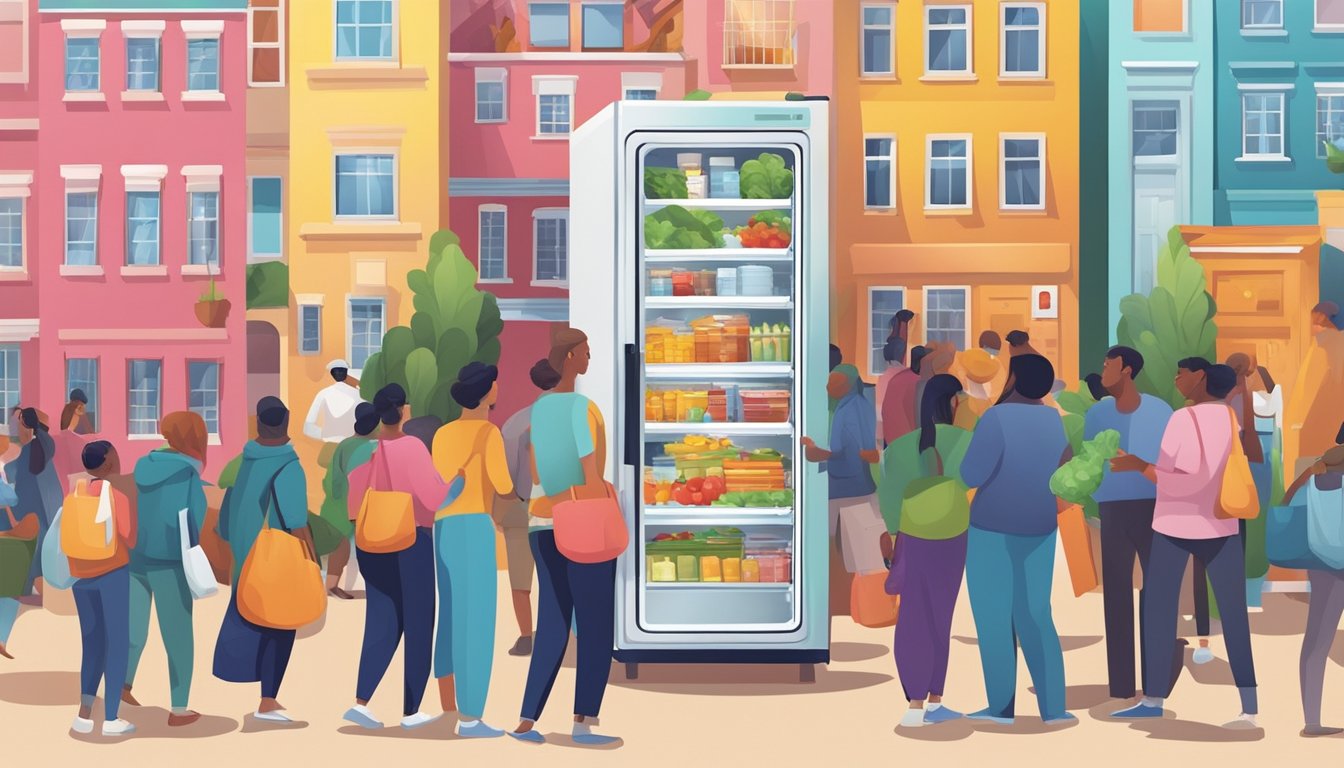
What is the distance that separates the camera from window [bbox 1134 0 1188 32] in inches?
1060

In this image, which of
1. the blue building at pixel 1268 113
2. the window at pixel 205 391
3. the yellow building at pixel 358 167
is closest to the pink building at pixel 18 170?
the window at pixel 205 391

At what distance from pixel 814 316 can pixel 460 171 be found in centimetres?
1746

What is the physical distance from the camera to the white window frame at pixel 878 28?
26688 millimetres

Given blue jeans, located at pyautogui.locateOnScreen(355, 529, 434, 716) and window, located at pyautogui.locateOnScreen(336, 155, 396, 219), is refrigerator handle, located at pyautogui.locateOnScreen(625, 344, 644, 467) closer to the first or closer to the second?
blue jeans, located at pyautogui.locateOnScreen(355, 529, 434, 716)

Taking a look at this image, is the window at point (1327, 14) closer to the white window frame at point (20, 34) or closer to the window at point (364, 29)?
the window at point (364, 29)

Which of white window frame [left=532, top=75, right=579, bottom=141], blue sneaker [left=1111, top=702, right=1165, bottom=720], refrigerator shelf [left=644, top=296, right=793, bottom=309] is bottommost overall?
blue sneaker [left=1111, top=702, right=1165, bottom=720]

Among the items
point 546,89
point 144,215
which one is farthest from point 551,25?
point 144,215

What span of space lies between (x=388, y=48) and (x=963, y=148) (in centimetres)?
828

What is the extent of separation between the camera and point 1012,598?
32.0ft

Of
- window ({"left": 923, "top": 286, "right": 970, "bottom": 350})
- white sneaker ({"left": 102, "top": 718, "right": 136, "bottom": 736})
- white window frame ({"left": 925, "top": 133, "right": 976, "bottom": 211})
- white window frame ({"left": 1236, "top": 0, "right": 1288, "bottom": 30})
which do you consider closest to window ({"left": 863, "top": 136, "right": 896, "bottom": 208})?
white window frame ({"left": 925, "top": 133, "right": 976, "bottom": 211})

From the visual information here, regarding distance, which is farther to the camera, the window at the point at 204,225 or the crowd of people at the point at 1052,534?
the window at the point at 204,225

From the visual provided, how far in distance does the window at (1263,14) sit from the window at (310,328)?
1411cm

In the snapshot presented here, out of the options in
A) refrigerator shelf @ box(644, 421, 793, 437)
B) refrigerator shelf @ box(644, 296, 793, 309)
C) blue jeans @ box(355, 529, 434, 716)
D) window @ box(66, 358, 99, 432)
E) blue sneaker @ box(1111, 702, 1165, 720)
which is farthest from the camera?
window @ box(66, 358, 99, 432)

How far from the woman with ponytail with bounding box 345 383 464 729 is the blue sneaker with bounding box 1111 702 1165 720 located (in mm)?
3730
